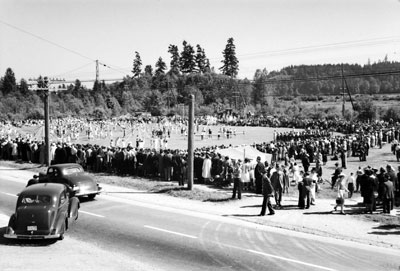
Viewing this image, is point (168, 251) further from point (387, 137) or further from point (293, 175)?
point (387, 137)

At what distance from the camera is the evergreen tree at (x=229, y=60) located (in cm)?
13562

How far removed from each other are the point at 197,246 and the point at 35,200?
214 inches

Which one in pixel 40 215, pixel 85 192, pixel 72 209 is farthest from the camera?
pixel 85 192

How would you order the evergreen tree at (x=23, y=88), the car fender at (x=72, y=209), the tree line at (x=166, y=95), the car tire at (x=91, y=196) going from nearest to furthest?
the car fender at (x=72, y=209), the car tire at (x=91, y=196), the tree line at (x=166, y=95), the evergreen tree at (x=23, y=88)

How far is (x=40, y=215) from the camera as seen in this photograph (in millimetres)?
13539

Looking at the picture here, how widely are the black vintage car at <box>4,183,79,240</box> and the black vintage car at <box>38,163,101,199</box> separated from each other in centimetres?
431

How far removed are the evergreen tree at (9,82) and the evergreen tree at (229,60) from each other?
6682 cm

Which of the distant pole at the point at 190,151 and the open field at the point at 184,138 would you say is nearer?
the distant pole at the point at 190,151

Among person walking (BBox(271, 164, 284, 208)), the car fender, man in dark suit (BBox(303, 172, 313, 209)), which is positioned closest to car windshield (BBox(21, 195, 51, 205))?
the car fender

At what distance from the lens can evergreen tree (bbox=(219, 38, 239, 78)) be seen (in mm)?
135625

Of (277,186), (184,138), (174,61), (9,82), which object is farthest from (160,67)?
(277,186)

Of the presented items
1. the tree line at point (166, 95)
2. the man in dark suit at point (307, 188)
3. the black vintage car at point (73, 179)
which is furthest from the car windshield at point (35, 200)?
the tree line at point (166, 95)

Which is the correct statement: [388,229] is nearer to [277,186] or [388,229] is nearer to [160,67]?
[277,186]

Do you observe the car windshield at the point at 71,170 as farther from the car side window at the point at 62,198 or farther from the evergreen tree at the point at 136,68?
the evergreen tree at the point at 136,68
